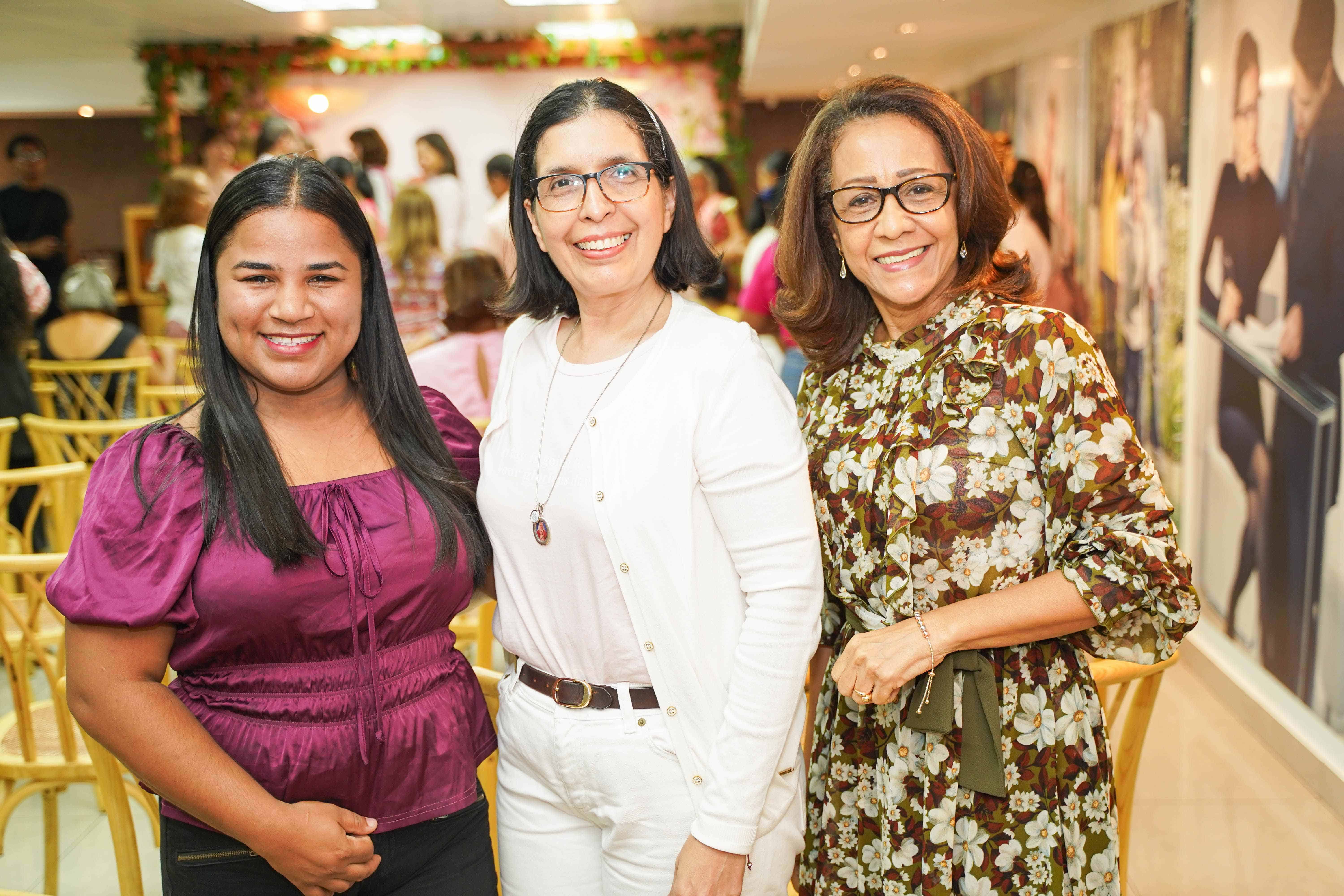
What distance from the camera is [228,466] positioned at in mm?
1380

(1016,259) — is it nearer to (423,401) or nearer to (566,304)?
(566,304)

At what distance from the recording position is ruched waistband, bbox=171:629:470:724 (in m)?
1.38

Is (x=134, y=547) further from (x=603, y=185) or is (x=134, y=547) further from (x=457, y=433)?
(x=603, y=185)

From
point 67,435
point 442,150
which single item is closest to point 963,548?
point 67,435

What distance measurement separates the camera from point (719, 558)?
4.53 feet

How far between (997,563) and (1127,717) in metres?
0.59

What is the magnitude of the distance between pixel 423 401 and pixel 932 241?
81cm

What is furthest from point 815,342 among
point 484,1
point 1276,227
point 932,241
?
point 484,1

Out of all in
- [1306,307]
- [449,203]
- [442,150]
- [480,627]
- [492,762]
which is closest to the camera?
[492,762]

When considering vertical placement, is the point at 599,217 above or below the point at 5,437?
above

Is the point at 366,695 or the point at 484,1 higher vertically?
the point at 484,1

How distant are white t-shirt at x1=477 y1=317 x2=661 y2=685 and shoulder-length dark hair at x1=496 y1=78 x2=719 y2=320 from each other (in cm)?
13

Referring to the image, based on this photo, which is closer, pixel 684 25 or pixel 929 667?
pixel 929 667

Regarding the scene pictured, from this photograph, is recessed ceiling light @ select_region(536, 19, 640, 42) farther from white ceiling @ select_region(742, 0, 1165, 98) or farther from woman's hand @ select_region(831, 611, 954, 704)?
woman's hand @ select_region(831, 611, 954, 704)
